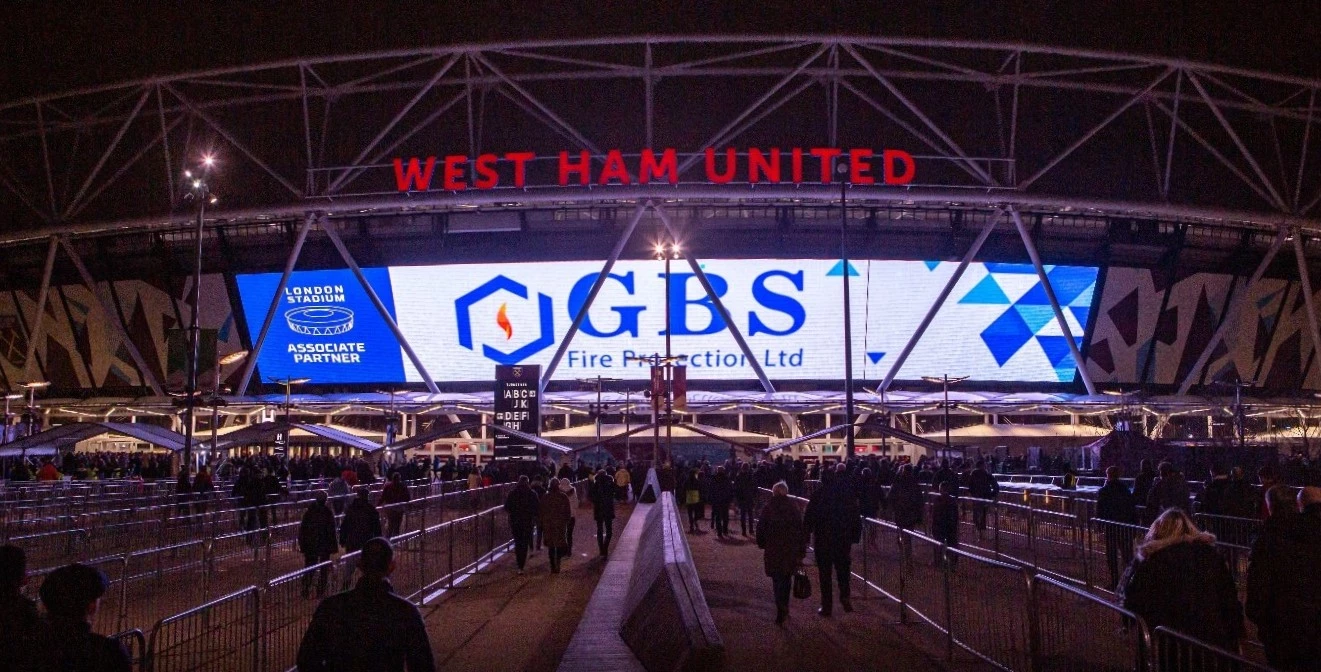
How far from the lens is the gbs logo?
183 feet

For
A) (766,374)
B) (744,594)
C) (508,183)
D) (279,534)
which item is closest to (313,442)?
(508,183)

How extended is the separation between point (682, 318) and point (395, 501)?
34501 mm

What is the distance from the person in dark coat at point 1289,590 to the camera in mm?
7109

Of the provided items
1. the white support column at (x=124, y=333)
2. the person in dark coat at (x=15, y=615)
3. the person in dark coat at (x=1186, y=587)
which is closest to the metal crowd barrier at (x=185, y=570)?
the person in dark coat at (x=15, y=615)

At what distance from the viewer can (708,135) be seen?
5394cm

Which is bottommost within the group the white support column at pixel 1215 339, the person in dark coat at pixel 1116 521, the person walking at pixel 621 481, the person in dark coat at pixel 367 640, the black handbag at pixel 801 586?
the person walking at pixel 621 481

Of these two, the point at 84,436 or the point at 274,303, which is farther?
the point at 274,303

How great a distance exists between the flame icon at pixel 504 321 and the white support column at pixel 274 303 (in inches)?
389

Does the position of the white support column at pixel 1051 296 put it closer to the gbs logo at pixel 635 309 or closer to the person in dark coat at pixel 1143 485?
the gbs logo at pixel 635 309

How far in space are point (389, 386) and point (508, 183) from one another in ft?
40.1

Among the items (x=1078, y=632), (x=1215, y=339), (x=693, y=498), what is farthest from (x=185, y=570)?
(x=1215, y=339)

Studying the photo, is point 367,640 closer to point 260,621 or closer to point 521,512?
point 260,621

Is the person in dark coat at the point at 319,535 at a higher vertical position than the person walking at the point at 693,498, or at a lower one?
higher

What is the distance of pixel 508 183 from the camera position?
5694cm
